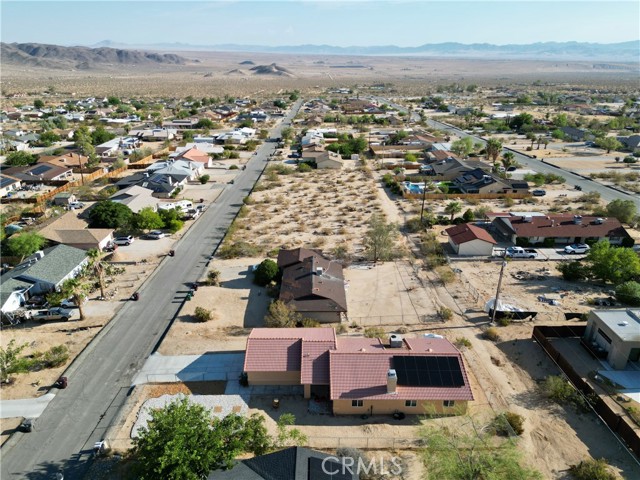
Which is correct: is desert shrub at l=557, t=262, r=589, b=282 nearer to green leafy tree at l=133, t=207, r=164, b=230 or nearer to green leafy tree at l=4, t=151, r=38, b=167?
green leafy tree at l=133, t=207, r=164, b=230

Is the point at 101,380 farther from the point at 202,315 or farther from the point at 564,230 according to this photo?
the point at 564,230

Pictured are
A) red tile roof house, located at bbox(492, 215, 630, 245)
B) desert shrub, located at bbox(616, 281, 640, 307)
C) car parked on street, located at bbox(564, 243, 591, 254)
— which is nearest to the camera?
desert shrub, located at bbox(616, 281, 640, 307)

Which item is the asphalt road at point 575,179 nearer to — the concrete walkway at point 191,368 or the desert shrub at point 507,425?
the desert shrub at point 507,425

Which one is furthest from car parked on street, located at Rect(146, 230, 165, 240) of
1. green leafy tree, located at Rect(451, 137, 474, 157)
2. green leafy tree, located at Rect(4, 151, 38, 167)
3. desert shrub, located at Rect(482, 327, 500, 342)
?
green leafy tree, located at Rect(451, 137, 474, 157)

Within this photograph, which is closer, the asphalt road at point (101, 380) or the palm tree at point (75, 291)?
the asphalt road at point (101, 380)

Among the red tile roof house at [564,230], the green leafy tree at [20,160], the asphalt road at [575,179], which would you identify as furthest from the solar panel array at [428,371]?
the green leafy tree at [20,160]

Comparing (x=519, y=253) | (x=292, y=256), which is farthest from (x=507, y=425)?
(x=519, y=253)

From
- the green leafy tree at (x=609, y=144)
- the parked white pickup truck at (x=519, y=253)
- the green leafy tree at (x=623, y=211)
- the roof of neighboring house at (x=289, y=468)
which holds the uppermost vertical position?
the green leafy tree at (x=609, y=144)
